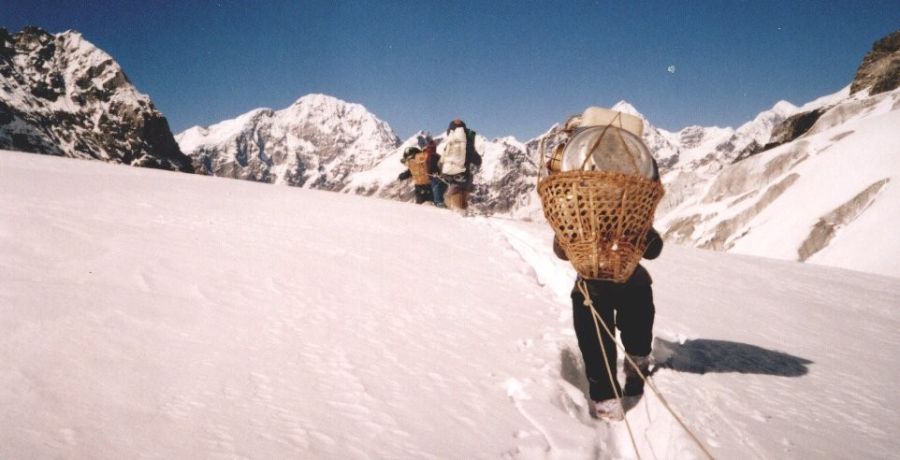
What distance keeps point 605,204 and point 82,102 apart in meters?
244

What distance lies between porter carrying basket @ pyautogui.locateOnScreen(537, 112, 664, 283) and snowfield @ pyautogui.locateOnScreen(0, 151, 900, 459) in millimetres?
898

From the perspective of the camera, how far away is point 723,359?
135 inches

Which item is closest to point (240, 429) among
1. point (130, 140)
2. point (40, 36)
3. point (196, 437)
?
point (196, 437)

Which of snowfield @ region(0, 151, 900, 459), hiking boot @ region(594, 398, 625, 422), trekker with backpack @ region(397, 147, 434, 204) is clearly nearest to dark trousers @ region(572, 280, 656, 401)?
hiking boot @ region(594, 398, 625, 422)

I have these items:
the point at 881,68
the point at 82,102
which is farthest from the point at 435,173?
the point at 82,102

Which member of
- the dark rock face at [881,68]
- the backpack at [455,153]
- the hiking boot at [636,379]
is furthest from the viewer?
the dark rock face at [881,68]

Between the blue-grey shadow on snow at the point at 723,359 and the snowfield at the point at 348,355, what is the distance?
0.08 feet

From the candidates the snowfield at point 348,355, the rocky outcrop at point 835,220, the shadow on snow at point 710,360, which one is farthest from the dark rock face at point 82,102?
the shadow on snow at point 710,360

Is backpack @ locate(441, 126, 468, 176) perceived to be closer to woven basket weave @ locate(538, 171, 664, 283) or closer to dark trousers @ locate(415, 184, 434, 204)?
dark trousers @ locate(415, 184, 434, 204)

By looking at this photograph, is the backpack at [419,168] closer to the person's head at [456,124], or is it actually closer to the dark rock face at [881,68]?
the person's head at [456,124]

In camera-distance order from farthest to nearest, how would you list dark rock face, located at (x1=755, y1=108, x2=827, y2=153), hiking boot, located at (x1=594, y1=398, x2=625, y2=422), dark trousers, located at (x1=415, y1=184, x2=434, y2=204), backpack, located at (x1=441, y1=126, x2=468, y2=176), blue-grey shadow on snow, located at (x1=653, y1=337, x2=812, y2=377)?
dark rock face, located at (x1=755, y1=108, x2=827, y2=153)
dark trousers, located at (x1=415, y1=184, x2=434, y2=204)
backpack, located at (x1=441, y1=126, x2=468, y2=176)
blue-grey shadow on snow, located at (x1=653, y1=337, x2=812, y2=377)
hiking boot, located at (x1=594, y1=398, x2=625, y2=422)

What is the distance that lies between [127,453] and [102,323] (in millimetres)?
1217

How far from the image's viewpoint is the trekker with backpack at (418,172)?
41.9 ft

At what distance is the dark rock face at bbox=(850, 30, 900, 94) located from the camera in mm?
50375
